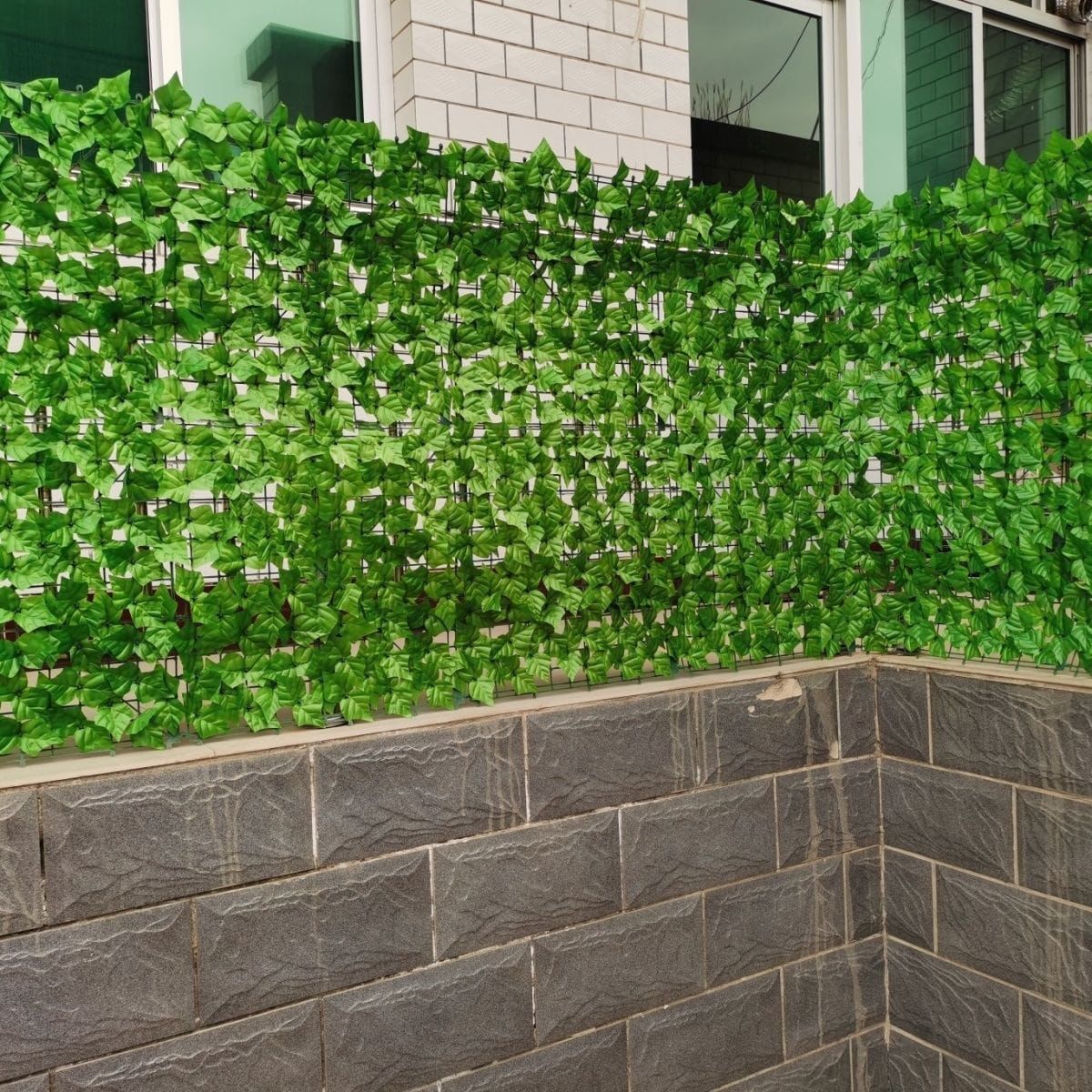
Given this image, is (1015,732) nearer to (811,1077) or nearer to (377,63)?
(811,1077)

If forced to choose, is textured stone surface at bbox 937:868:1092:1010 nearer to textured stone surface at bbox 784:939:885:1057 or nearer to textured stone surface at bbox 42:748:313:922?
textured stone surface at bbox 784:939:885:1057

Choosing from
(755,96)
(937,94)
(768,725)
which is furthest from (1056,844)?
(937,94)

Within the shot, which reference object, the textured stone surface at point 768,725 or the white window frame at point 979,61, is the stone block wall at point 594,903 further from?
the white window frame at point 979,61

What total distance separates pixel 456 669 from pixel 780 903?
4.37 ft

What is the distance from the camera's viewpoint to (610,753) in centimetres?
286

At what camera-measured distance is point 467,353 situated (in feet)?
8.85

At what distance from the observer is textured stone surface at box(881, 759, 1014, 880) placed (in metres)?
3.00

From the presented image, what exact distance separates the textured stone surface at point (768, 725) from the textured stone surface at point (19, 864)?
5.85 feet

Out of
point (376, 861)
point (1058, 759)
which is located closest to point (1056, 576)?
point (1058, 759)

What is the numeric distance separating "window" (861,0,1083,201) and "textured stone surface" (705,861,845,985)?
4497 mm

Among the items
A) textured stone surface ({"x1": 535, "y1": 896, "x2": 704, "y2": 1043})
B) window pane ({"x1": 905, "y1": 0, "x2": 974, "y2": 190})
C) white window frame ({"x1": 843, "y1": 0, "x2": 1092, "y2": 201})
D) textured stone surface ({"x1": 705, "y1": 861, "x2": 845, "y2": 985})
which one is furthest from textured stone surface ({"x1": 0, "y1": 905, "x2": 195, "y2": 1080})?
window pane ({"x1": 905, "y1": 0, "x2": 974, "y2": 190})

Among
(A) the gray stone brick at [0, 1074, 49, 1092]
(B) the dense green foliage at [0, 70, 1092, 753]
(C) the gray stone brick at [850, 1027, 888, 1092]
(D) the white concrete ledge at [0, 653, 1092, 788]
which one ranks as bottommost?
(C) the gray stone brick at [850, 1027, 888, 1092]

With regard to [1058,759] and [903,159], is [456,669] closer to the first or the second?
[1058,759]

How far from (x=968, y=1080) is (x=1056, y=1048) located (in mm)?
374
